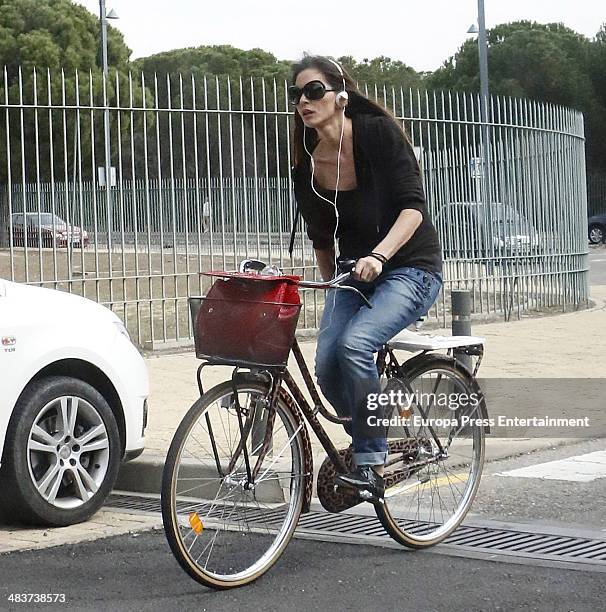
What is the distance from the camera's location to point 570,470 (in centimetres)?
745

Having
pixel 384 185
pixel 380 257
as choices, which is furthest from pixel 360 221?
pixel 380 257

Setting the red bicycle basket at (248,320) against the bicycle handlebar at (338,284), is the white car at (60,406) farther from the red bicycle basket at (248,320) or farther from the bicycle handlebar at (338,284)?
the bicycle handlebar at (338,284)

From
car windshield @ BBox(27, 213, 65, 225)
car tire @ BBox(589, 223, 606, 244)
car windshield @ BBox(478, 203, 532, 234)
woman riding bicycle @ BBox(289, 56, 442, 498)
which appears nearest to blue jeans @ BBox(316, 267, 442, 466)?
woman riding bicycle @ BBox(289, 56, 442, 498)

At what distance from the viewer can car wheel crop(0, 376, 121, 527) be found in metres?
6.00

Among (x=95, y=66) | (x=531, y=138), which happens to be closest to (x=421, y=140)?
(x=531, y=138)

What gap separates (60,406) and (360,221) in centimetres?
170

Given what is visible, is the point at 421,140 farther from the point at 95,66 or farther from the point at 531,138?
the point at 95,66

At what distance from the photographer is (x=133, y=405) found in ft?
21.5

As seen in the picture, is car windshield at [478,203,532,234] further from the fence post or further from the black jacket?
the black jacket

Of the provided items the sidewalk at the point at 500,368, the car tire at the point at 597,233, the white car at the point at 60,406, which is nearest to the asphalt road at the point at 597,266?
the car tire at the point at 597,233

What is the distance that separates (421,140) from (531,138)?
2.32m

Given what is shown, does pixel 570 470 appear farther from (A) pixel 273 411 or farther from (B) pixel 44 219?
(B) pixel 44 219

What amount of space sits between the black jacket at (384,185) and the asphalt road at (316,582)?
1.15 metres

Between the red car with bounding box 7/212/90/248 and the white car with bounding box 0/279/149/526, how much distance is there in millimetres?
5381
